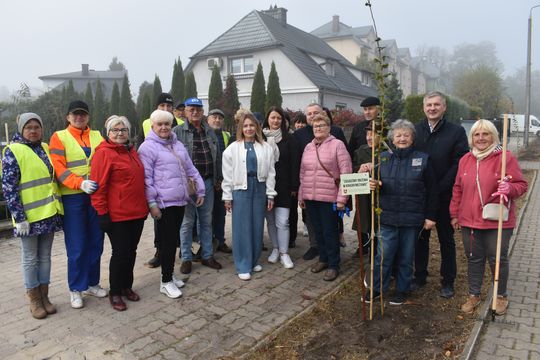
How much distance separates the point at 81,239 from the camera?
172 inches

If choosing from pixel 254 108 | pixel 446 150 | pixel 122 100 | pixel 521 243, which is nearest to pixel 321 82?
pixel 254 108

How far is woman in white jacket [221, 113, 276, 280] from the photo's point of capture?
5.19 metres

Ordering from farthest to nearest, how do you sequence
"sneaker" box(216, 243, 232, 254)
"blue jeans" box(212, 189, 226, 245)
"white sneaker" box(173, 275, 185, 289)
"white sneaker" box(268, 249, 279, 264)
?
"sneaker" box(216, 243, 232, 254) < "blue jeans" box(212, 189, 226, 245) < "white sneaker" box(268, 249, 279, 264) < "white sneaker" box(173, 275, 185, 289)

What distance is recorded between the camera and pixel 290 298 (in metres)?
4.73

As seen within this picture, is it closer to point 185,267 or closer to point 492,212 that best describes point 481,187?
point 492,212

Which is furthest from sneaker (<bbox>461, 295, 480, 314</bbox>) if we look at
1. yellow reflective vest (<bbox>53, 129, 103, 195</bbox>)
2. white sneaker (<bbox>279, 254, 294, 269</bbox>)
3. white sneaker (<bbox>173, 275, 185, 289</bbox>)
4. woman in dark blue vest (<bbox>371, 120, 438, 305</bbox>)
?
yellow reflective vest (<bbox>53, 129, 103, 195</bbox>)

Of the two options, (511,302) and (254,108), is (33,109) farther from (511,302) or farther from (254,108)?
(511,302)

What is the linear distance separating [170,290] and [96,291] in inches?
32.4

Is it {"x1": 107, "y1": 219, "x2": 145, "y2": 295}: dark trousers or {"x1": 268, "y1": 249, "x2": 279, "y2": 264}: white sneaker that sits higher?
{"x1": 107, "y1": 219, "x2": 145, "y2": 295}: dark trousers

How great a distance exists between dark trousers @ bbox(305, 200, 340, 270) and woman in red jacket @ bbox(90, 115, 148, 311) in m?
2.10

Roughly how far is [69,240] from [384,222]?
10.7 ft

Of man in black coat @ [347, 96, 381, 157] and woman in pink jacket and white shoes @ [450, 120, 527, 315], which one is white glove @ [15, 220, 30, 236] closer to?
man in black coat @ [347, 96, 381, 157]

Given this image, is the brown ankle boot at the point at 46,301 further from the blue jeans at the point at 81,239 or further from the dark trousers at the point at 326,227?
the dark trousers at the point at 326,227

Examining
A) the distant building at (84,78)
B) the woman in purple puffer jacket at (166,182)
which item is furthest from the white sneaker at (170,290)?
the distant building at (84,78)
